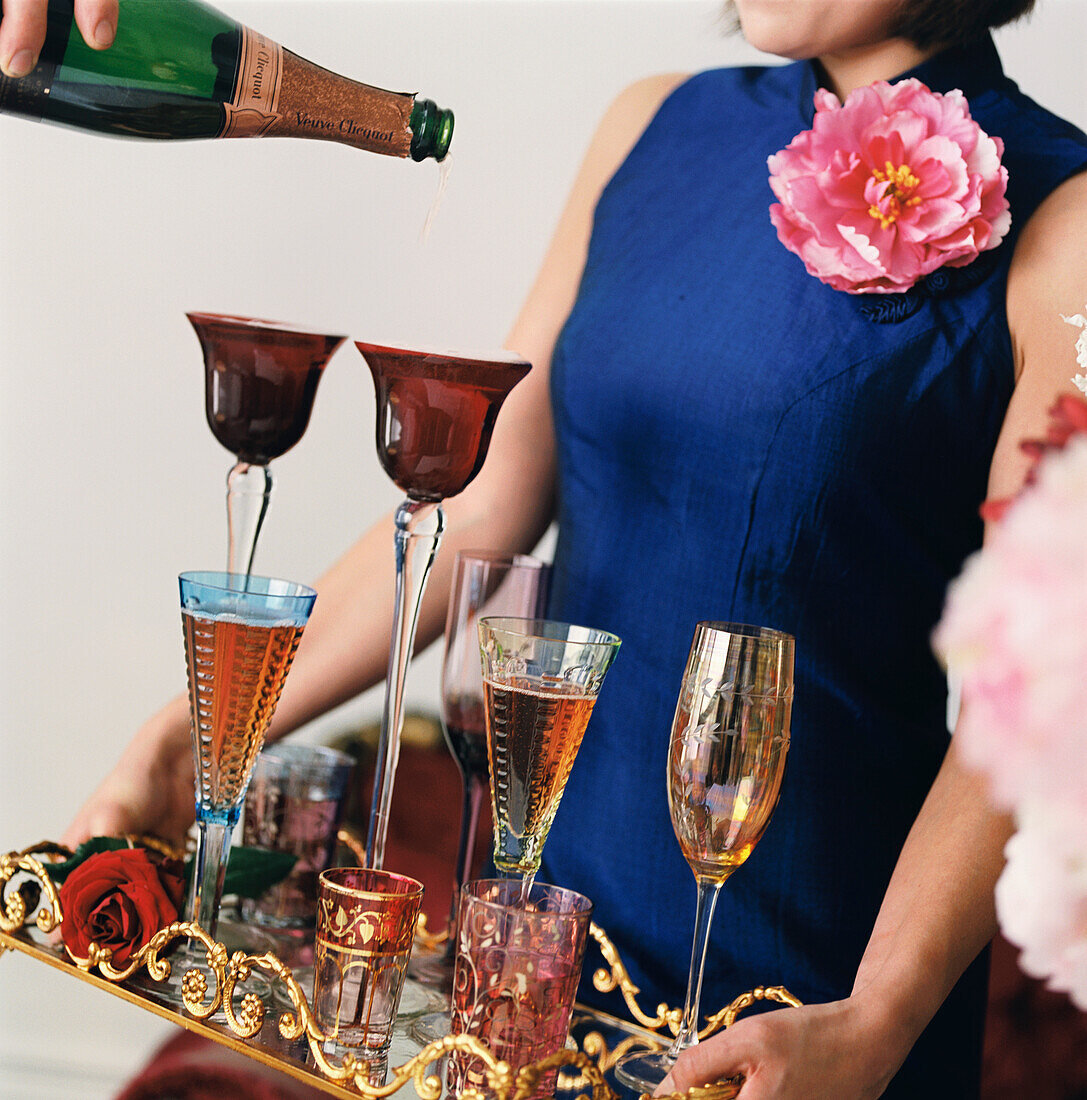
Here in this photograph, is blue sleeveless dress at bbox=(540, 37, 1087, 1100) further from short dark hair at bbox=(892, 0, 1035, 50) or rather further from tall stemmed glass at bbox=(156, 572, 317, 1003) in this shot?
tall stemmed glass at bbox=(156, 572, 317, 1003)

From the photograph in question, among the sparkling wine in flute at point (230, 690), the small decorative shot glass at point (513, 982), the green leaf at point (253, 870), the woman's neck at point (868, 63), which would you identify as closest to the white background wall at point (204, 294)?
the woman's neck at point (868, 63)

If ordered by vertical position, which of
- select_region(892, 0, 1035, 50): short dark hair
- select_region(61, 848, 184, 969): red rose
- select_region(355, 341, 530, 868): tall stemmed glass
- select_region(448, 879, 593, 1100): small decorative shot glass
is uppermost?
select_region(892, 0, 1035, 50): short dark hair

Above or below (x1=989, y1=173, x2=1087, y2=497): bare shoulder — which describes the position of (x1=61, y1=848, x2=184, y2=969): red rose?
below

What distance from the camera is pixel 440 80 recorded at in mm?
1569

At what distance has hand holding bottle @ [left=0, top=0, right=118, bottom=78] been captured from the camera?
2.15 feet

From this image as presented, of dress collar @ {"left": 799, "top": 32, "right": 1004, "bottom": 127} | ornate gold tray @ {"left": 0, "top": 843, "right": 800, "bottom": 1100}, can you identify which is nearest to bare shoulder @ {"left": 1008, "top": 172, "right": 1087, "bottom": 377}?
dress collar @ {"left": 799, "top": 32, "right": 1004, "bottom": 127}

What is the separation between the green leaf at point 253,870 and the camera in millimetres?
764

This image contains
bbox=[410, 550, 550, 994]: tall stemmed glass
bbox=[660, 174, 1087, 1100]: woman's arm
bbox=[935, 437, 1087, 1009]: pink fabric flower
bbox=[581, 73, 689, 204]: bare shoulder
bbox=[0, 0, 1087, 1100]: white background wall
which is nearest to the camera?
bbox=[935, 437, 1087, 1009]: pink fabric flower

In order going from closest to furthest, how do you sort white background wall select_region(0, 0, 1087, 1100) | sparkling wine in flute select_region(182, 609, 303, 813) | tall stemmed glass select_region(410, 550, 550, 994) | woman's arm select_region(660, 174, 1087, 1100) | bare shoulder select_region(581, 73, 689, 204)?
woman's arm select_region(660, 174, 1087, 1100)
sparkling wine in flute select_region(182, 609, 303, 813)
tall stemmed glass select_region(410, 550, 550, 994)
bare shoulder select_region(581, 73, 689, 204)
white background wall select_region(0, 0, 1087, 1100)

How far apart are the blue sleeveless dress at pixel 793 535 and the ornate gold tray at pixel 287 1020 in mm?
142

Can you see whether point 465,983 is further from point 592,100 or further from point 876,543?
point 592,100

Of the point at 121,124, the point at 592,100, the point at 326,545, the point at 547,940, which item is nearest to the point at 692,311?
the point at 121,124

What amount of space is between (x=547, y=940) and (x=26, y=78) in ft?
1.82

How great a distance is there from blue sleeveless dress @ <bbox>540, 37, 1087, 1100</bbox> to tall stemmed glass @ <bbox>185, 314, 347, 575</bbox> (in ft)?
0.88
